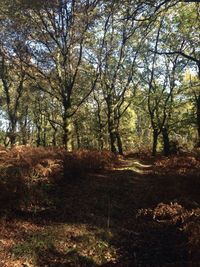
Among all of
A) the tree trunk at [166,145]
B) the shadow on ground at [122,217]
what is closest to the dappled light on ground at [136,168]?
the shadow on ground at [122,217]

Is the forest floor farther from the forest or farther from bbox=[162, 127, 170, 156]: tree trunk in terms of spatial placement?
bbox=[162, 127, 170, 156]: tree trunk

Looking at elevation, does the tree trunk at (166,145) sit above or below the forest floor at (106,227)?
above

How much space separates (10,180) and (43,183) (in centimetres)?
194

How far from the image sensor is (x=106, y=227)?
9516 millimetres

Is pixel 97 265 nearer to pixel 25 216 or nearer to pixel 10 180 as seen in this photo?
pixel 25 216

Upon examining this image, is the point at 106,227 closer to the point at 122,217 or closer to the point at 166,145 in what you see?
the point at 122,217

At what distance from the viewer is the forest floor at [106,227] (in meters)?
7.45

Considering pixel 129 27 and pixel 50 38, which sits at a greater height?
pixel 129 27

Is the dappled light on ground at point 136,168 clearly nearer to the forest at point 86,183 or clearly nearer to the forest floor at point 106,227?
the forest at point 86,183

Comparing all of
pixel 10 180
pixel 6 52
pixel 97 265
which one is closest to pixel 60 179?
pixel 10 180

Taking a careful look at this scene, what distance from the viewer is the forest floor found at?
745 centimetres

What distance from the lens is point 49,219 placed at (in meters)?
9.71

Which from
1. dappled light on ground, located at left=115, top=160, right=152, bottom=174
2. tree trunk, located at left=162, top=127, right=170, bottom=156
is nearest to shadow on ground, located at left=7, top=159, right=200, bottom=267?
dappled light on ground, located at left=115, top=160, right=152, bottom=174

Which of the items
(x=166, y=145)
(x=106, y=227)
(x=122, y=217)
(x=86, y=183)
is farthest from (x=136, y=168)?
(x=166, y=145)
